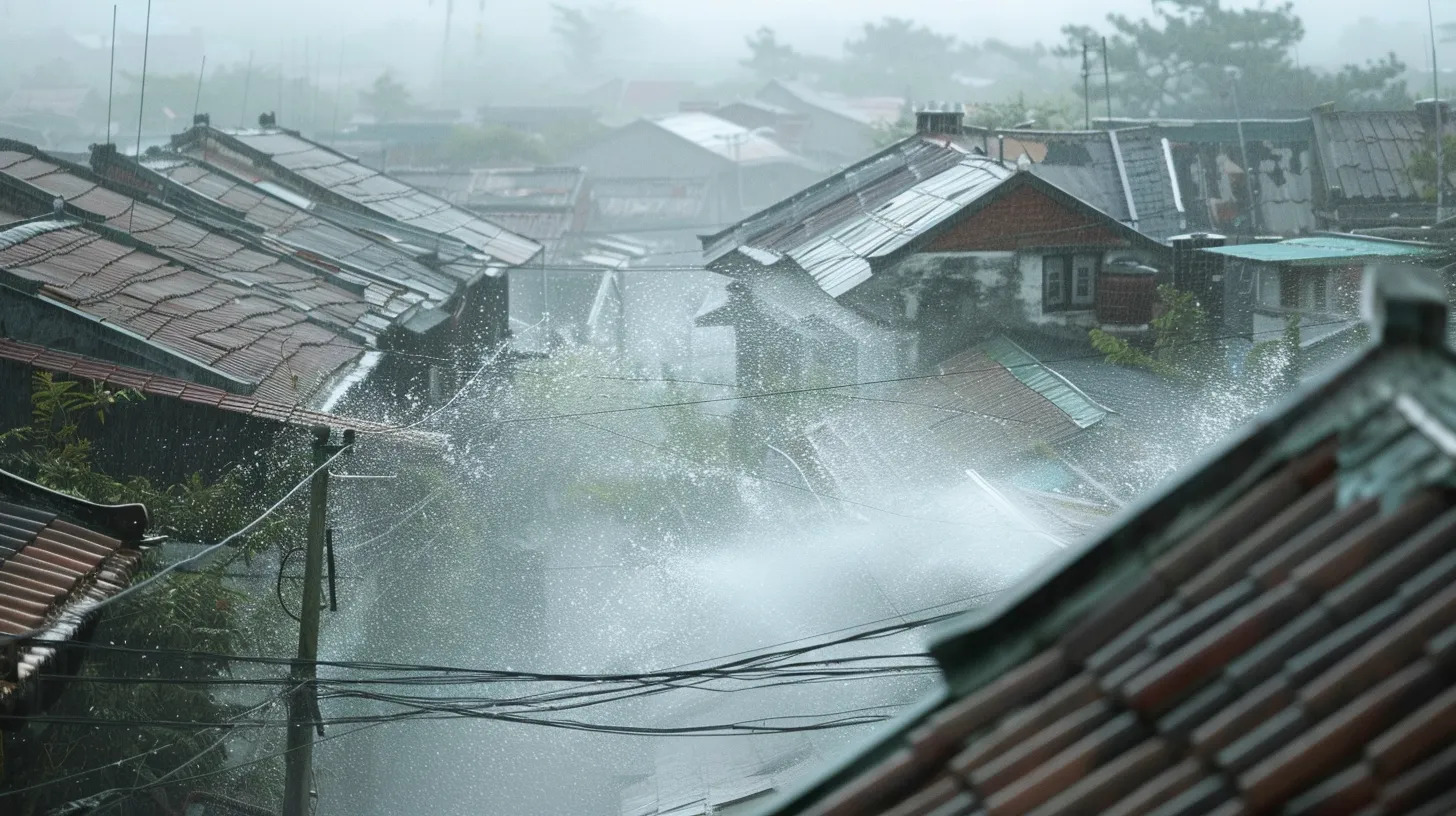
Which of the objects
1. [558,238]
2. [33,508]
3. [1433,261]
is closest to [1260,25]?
[558,238]

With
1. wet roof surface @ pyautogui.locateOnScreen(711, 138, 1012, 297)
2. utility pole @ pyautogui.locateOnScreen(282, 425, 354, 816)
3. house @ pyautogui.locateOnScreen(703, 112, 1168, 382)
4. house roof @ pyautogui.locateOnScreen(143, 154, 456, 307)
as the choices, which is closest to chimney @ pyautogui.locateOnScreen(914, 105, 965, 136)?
wet roof surface @ pyautogui.locateOnScreen(711, 138, 1012, 297)

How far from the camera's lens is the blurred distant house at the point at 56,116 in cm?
5559

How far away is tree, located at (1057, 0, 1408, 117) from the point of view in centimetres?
4741

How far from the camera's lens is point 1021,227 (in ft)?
64.8

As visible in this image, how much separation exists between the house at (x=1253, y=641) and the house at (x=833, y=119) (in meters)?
55.5

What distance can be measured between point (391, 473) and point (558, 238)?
24.7m

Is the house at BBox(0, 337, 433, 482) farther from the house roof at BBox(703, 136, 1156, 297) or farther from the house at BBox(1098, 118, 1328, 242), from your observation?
the house at BBox(1098, 118, 1328, 242)

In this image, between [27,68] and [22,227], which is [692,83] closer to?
[27,68]

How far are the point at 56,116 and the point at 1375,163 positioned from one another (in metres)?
58.7

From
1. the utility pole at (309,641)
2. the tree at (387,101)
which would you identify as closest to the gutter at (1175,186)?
the utility pole at (309,641)

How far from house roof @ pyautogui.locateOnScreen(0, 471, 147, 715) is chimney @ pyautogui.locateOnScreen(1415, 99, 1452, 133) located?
101 feet

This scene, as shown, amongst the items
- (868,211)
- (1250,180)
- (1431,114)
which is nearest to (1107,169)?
(1250,180)

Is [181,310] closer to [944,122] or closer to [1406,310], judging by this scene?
[1406,310]

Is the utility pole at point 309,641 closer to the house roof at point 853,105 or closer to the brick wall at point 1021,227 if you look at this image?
the brick wall at point 1021,227
